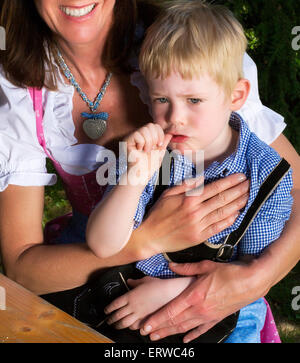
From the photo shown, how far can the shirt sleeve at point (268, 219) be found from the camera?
1596mm

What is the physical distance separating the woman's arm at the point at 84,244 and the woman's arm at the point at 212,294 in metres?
0.11

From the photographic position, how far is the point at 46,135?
6.03ft

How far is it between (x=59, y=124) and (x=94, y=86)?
18 centimetres

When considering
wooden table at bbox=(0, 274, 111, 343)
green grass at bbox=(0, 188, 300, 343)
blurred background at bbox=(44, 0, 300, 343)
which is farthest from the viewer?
green grass at bbox=(0, 188, 300, 343)

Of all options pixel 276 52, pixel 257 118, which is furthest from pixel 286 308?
pixel 257 118

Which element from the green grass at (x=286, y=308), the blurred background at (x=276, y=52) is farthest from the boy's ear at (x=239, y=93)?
the green grass at (x=286, y=308)

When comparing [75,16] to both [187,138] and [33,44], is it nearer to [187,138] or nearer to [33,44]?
[33,44]

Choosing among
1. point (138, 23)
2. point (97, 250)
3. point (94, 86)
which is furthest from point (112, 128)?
point (97, 250)

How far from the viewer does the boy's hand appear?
4.80ft

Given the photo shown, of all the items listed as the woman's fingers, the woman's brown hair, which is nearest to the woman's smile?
the woman's brown hair

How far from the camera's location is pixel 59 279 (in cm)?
177

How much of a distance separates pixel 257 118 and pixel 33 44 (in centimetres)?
80

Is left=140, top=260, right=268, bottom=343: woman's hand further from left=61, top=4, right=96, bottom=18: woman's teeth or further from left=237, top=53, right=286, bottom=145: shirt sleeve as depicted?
left=61, top=4, right=96, bottom=18: woman's teeth
